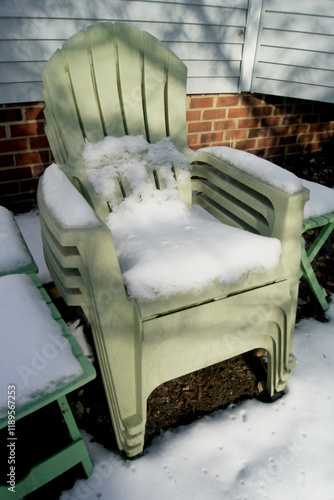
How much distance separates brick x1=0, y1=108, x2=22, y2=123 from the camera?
7.72 feet

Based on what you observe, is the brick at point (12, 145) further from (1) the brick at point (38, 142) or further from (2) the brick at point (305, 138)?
(2) the brick at point (305, 138)

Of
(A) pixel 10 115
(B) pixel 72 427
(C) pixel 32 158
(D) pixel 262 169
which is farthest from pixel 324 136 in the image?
(B) pixel 72 427

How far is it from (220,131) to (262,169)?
1.69 metres

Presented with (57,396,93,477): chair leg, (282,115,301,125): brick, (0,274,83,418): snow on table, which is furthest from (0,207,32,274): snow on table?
(282,115,301,125): brick

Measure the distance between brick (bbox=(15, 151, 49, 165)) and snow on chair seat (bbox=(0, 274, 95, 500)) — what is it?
145cm

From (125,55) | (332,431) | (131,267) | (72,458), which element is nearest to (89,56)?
(125,55)

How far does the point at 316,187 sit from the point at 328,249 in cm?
74

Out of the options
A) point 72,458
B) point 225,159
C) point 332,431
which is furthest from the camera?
point 225,159

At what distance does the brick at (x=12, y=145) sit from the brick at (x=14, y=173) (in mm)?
123

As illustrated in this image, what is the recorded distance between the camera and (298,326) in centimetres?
195

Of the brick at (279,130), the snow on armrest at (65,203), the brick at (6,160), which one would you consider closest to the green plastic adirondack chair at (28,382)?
the snow on armrest at (65,203)

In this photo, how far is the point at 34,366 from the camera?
3.24 ft

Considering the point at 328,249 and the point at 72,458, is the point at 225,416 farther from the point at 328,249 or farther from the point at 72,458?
the point at 328,249

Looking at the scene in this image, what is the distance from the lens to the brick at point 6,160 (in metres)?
2.46
